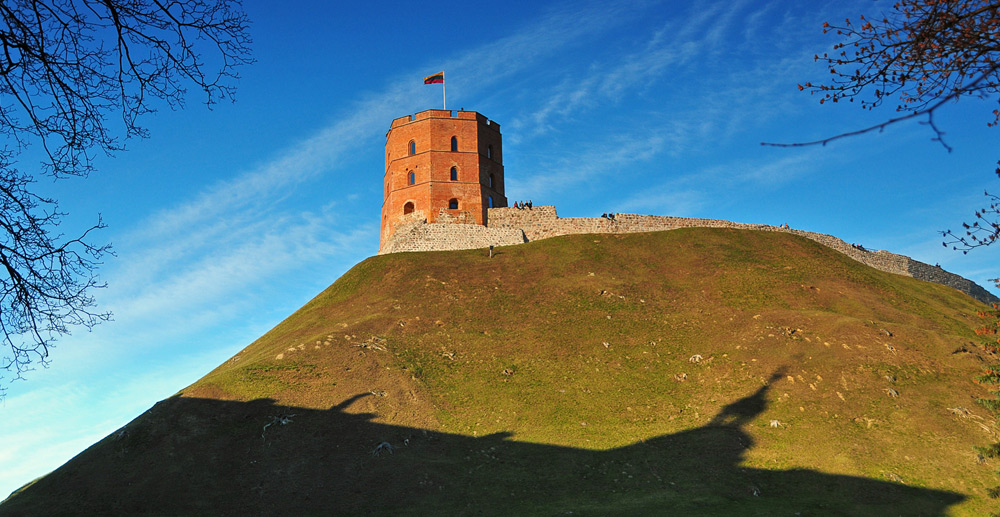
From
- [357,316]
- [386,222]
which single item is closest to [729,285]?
[357,316]

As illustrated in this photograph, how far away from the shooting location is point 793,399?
37000 millimetres

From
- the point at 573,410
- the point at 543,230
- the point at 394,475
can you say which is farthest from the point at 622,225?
the point at 394,475

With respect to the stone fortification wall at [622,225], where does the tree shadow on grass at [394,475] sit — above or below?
below

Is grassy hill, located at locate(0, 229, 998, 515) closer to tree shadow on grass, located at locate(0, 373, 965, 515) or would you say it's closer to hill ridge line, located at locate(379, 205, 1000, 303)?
tree shadow on grass, located at locate(0, 373, 965, 515)

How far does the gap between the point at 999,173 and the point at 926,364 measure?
3714cm

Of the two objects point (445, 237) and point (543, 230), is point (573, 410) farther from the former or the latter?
point (543, 230)

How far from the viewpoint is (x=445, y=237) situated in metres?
64.1

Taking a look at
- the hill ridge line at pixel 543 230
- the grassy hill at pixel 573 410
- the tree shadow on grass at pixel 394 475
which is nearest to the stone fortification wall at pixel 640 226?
the hill ridge line at pixel 543 230

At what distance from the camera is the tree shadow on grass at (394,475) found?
2805cm

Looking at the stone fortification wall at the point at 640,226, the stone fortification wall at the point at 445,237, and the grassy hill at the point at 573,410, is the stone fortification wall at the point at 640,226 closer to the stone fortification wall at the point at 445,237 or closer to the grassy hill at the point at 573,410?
the stone fortification wall at the point at 445,237

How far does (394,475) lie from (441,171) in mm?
40209

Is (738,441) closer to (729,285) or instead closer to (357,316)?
(729,285)

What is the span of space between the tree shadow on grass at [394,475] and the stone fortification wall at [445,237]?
2851 cm

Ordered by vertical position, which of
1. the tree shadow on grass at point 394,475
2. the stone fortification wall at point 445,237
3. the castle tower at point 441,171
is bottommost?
the tree shadow on grass at point 394,475
